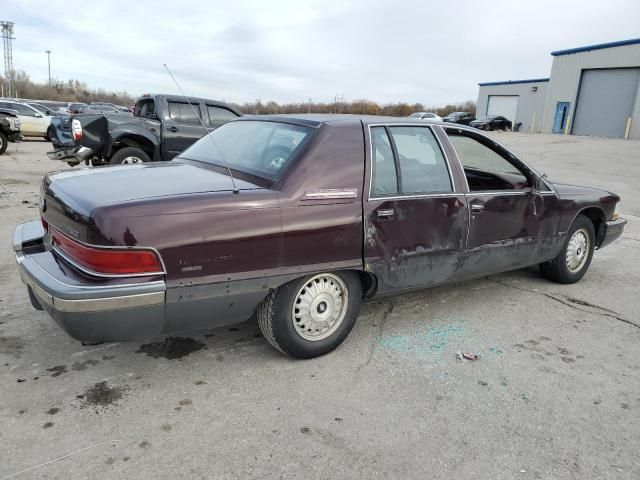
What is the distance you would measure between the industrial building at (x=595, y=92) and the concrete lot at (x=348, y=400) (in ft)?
103

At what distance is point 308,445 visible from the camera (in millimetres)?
2477

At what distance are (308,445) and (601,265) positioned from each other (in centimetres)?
488

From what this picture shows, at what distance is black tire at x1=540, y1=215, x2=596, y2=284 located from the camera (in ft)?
16.2

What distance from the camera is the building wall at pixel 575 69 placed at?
29531 mm

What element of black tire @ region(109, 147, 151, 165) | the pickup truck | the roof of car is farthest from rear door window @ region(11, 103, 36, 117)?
the roof of car

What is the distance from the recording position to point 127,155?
9.29 metres

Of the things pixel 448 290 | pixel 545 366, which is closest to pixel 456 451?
pixel 545 366

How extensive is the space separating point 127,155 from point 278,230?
24.1 feet

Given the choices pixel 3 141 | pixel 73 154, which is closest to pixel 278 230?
pixel 73 154

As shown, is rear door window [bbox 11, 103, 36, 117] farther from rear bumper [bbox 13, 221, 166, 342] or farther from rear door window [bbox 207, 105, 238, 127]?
rear bumper [bbox 13, 221, 166, 342]

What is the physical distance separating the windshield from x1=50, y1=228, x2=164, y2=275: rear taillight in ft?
3.01

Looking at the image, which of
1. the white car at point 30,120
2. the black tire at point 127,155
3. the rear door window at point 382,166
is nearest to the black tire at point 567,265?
the rear door window at point 382,166

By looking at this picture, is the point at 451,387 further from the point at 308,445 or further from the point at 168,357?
the point at 168,357

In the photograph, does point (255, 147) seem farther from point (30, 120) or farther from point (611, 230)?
point (30, 120)
